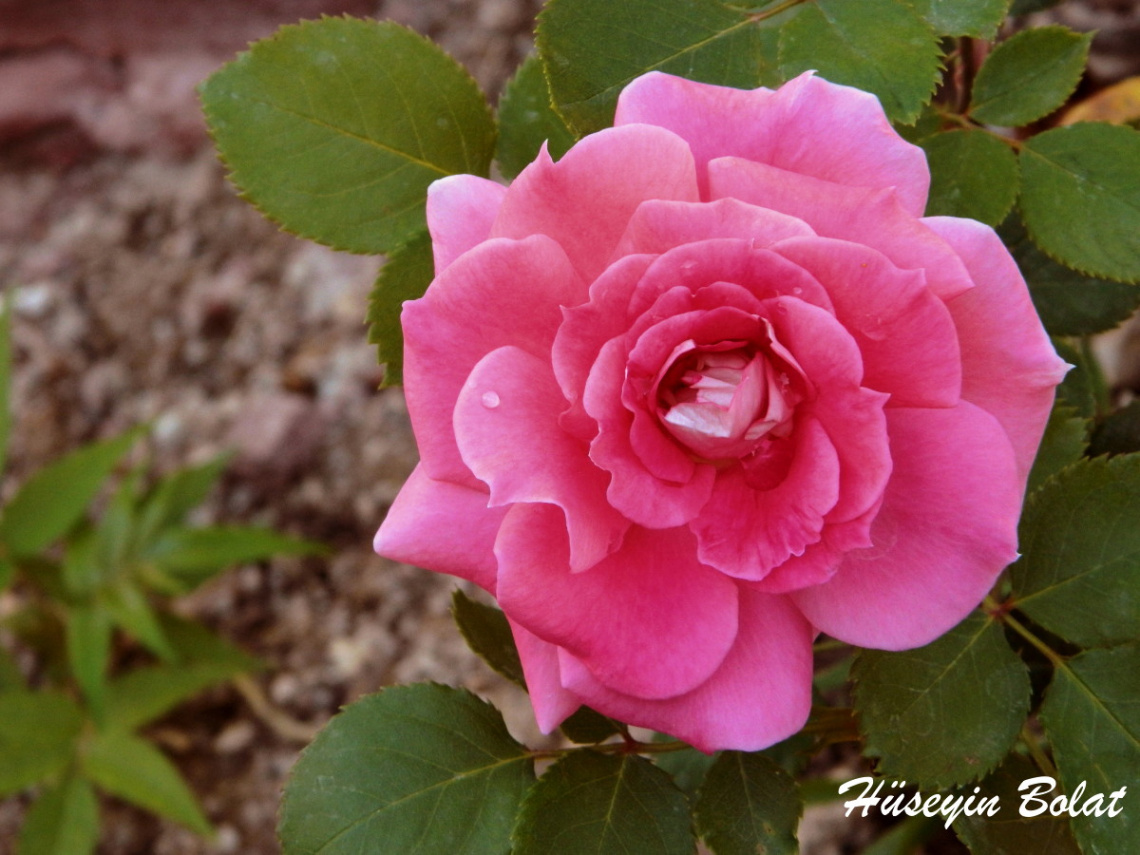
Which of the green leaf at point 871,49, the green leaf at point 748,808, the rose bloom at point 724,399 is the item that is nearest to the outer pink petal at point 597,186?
the rose bloom at point 724,399

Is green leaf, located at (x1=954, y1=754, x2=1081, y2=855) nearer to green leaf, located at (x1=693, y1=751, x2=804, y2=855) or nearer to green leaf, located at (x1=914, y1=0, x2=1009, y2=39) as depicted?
green leaf, located at (x1=693, y1=751, x2=804, y2=855)

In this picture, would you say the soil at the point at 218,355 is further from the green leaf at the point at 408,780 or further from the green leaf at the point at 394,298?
the green leaf at the point at 394,298

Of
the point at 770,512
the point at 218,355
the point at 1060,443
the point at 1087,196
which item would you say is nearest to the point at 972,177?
the point at 1087,196

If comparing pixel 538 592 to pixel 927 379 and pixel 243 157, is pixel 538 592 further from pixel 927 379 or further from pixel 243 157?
pixel 243 157

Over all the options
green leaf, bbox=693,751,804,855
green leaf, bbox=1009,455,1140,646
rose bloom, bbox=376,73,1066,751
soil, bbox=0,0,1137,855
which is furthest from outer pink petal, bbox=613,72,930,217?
soil, bbox=0,0,1137,855

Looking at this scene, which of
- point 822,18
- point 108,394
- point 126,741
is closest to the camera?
point 822,18

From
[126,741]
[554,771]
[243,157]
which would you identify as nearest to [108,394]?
[126,741]
